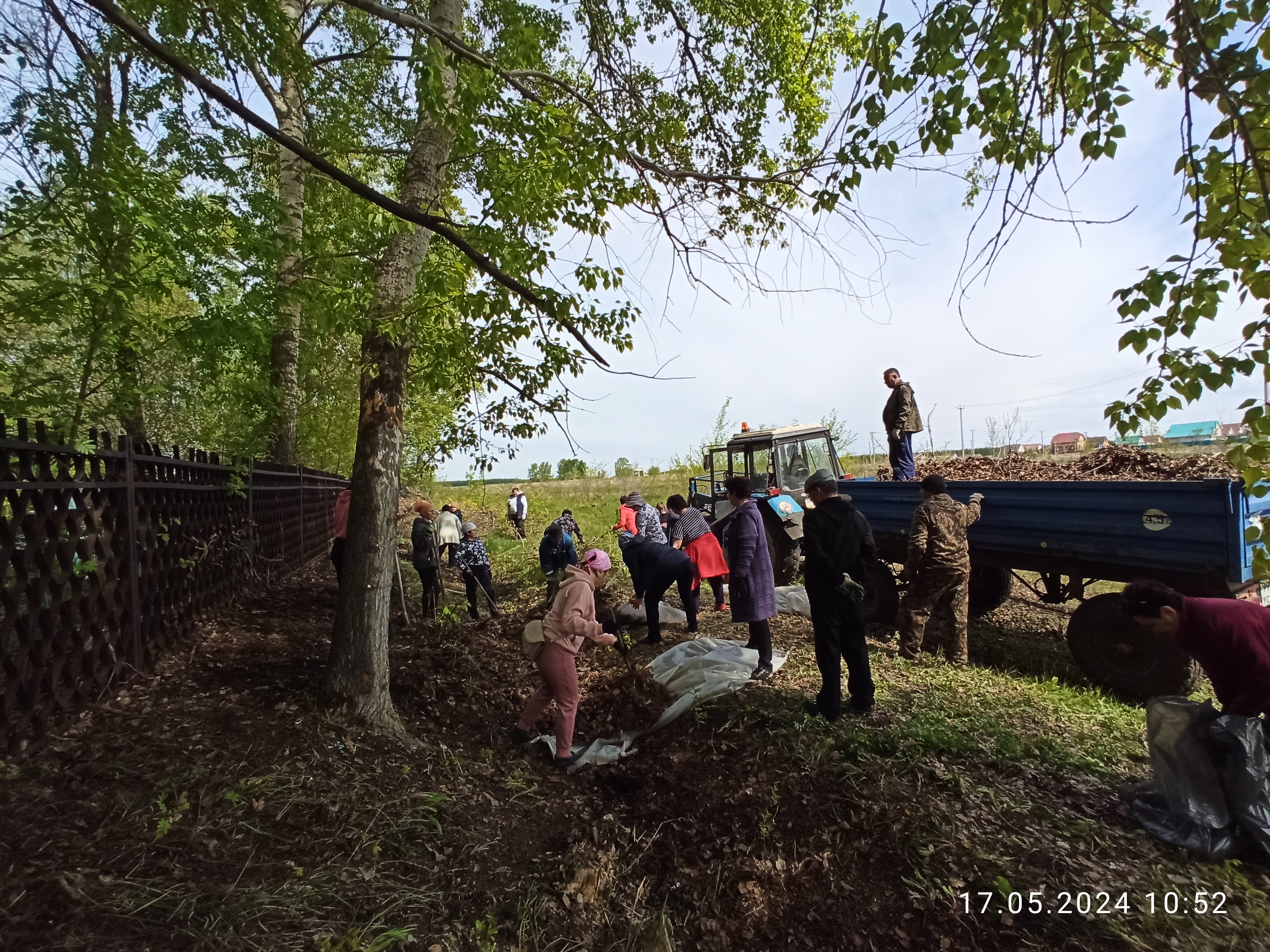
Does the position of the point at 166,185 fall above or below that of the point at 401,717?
above

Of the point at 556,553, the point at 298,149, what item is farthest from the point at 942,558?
the point at 298,149

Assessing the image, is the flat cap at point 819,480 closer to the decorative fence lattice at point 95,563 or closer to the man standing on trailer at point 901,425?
the man standing on trailer at point 901,425

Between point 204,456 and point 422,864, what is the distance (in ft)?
15.2

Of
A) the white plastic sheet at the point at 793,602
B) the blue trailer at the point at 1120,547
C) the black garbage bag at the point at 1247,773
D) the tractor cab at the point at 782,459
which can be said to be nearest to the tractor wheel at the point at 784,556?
the tractor cab at the point at 782,459

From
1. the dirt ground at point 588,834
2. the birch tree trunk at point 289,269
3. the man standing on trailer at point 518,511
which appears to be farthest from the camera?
Answer: the man standing on trailer at point 518,511

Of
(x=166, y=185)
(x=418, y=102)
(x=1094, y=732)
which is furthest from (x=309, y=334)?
(x=1094, y=732)

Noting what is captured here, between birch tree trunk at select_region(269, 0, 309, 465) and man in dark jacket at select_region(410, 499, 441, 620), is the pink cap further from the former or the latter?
man in dark jacket at select_region(410, 499, 441, 620)

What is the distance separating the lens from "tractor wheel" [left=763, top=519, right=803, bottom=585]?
8195mm

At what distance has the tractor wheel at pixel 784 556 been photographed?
8.20m

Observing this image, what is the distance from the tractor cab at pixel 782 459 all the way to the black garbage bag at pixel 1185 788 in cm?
502

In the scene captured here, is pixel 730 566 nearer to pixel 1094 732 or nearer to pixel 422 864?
pixel 1094 732

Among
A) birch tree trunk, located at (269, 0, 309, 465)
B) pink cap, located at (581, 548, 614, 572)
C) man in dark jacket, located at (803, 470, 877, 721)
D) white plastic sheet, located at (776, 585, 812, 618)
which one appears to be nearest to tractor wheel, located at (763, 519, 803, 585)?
white plastic sheet, located at (776, 585, 812, 618)

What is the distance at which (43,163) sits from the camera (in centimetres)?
Answer: 357

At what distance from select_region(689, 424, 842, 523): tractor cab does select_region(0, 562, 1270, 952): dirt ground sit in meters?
4.19
